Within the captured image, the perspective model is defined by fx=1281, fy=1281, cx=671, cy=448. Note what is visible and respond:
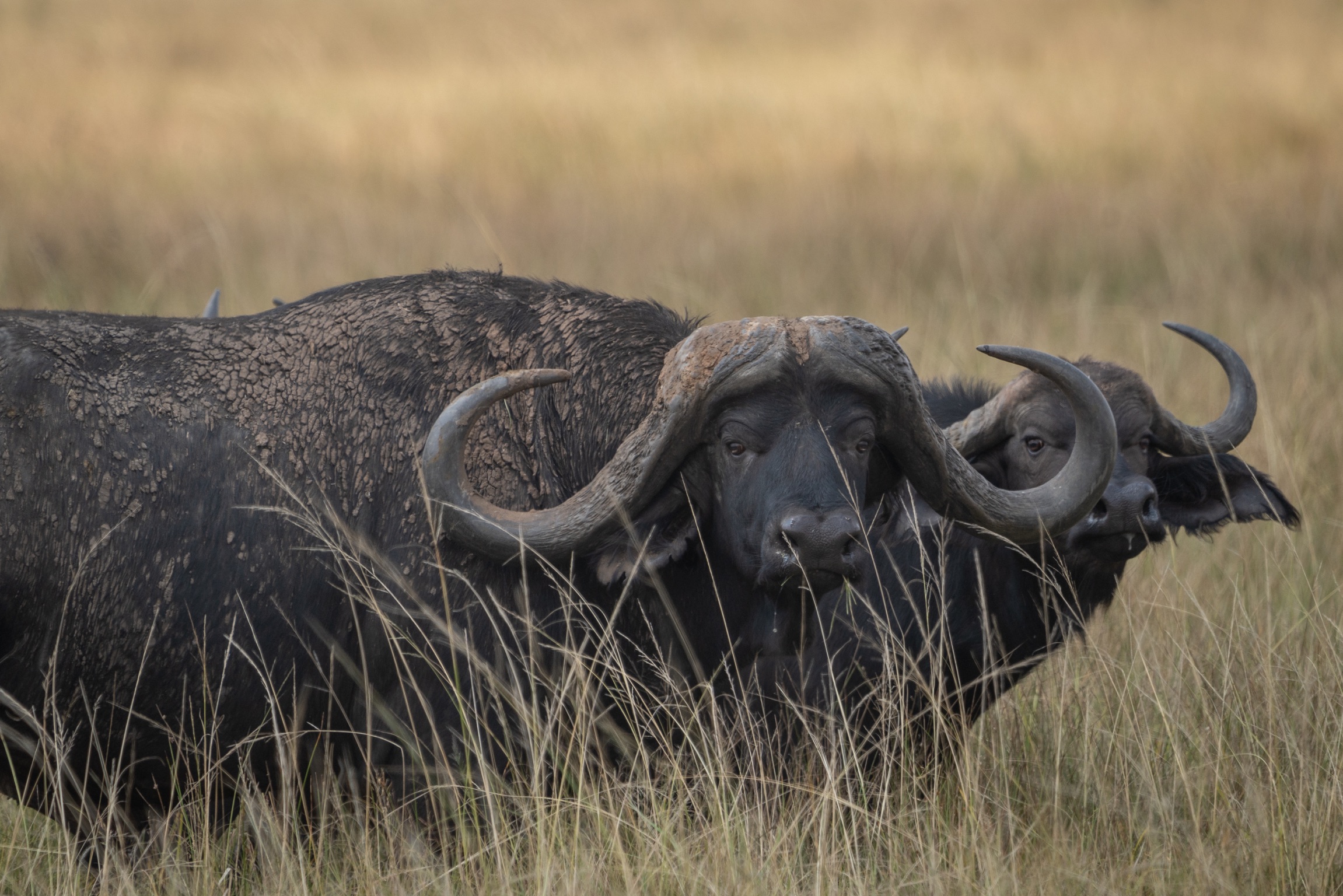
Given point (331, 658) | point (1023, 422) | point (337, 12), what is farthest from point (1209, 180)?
point (337, 12)

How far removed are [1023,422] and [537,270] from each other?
21.8 feet

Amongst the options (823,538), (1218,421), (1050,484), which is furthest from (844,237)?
(823,538)

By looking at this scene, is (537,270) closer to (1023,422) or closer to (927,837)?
(1023,422)

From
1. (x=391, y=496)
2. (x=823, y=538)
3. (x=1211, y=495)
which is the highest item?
(x=391, y=496)

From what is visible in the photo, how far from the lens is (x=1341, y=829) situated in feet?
10.7

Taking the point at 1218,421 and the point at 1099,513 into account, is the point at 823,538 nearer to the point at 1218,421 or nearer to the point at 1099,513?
the point at 1099,513

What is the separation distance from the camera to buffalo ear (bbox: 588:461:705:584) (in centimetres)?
331

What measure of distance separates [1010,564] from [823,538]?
1.56 metres

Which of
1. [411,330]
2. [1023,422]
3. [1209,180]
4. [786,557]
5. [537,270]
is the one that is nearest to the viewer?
[786,557]

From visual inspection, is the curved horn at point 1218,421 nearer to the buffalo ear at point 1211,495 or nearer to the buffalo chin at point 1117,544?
the buffalo ear at point 1211,495

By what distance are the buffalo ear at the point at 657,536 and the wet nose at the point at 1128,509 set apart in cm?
128

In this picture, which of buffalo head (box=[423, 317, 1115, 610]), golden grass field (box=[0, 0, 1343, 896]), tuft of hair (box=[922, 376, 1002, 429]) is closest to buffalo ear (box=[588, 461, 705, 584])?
buffalo head (box=[423, 317, 1115, 610])

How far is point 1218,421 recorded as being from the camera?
4555 millimetres

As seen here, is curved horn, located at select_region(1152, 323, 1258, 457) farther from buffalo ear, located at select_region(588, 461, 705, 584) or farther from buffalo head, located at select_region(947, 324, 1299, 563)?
buffalo ear, located at select_region(588, 461, 705, 584)
